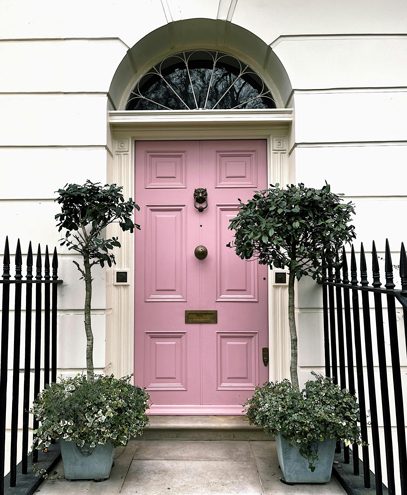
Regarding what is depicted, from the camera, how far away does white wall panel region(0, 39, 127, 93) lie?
3732 millimetres

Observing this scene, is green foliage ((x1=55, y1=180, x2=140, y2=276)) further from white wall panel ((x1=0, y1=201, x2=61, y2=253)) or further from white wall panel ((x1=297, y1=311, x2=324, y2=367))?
white wall panel ((x1=297, y1=311, x2=324, y2=367))

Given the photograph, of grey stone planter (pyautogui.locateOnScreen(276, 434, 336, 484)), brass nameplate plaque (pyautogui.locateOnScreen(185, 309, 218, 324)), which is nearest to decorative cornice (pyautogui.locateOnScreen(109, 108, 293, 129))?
brass nameplate plaque (pyautogui.locateOnScreen(185, 309, 218, 324))

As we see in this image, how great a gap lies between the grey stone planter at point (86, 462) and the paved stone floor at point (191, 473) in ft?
0.15

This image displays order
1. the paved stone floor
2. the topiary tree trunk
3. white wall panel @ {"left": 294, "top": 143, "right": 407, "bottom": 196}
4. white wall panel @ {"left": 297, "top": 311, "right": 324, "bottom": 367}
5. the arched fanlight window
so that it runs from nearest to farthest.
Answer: the paved stone floor → the topiary tree trunk → white wall panel @ {"left": 297, "top": 311, "right": 324, "bottom": 367} → white wall panel @ {"left": 294, "top": 143, "right": 407, "bottom": 196} → the arched fanlight window

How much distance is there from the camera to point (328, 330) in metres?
3.40

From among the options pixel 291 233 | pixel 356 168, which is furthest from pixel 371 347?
pixel 356 168

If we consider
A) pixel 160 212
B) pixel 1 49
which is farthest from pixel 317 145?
pixel 1 49

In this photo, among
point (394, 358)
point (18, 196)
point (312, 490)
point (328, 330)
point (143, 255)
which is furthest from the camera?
point (143, 255)

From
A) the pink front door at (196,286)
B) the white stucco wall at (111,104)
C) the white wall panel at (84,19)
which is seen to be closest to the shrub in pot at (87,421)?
the white stucco wall at (111,104)

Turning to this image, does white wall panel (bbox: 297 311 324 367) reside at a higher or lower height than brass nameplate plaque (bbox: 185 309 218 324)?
lower

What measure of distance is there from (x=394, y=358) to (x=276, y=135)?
246cm

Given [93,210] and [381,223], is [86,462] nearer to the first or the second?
[93,210]

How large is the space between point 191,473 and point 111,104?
3248mm

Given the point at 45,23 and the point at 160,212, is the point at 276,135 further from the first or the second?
the point at 45,23
